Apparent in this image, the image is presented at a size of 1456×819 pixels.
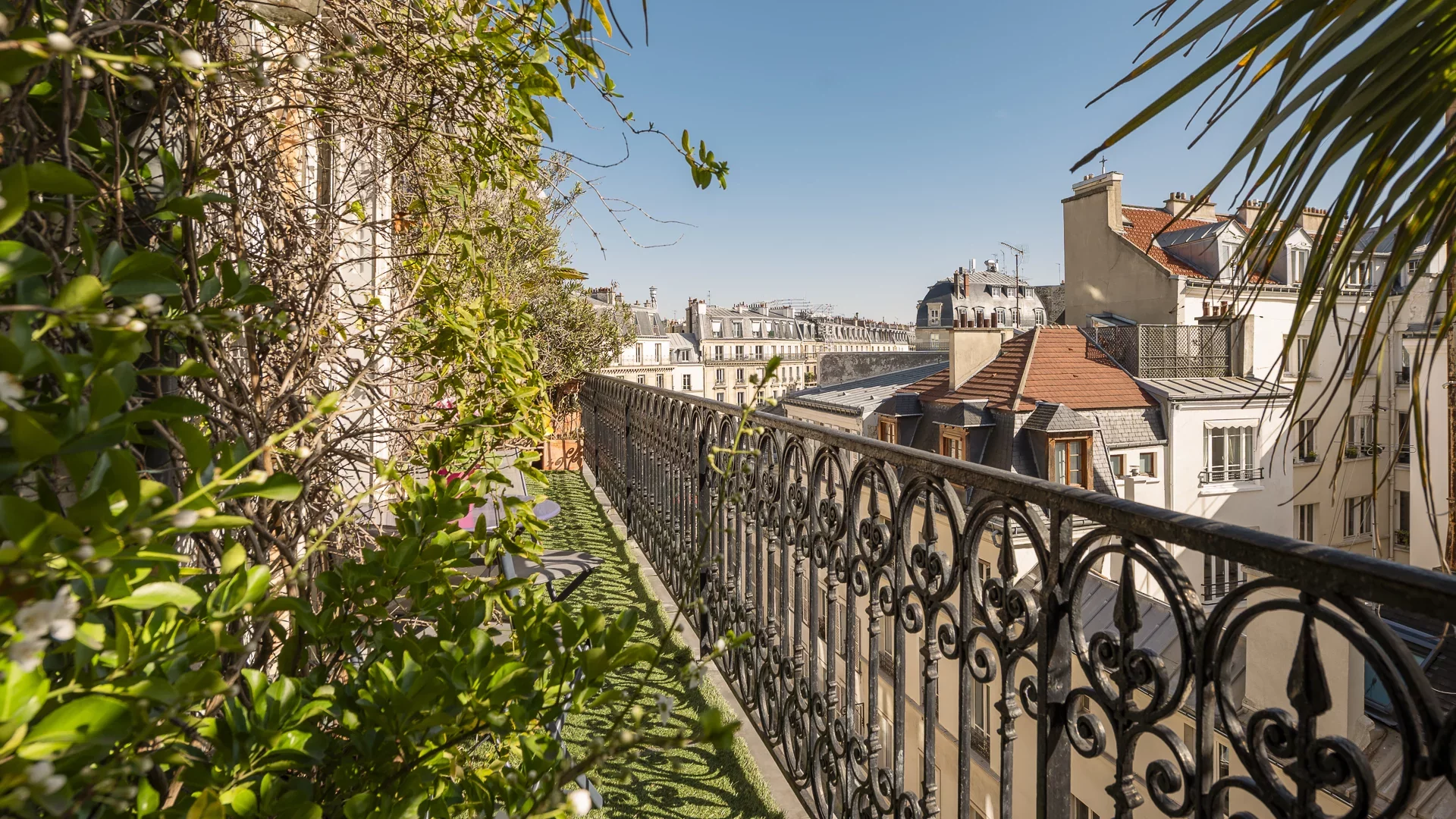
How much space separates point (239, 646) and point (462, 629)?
0.43 m

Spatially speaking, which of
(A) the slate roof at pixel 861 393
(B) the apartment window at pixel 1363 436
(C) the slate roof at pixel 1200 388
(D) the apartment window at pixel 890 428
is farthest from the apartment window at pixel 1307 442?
(C) the slate roof at pixel 1200 388

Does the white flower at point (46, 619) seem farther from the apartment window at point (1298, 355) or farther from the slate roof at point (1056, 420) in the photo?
the slate roof at point (1056, 420)

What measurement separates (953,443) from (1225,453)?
8700 millimetres

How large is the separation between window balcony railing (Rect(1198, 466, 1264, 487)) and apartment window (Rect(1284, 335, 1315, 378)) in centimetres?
272

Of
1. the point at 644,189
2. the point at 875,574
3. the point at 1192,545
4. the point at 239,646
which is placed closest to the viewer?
the point at 239,646

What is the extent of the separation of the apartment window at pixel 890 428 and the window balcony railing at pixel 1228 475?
28.3 ft

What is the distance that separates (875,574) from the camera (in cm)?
175

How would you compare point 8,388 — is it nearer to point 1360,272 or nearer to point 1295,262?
point 1360,272

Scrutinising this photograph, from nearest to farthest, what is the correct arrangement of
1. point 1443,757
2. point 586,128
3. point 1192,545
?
point 1443,757, point 1192,545, point 586,128

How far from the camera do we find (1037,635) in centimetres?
122

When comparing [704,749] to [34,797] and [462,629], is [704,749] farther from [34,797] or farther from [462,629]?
[34,797]

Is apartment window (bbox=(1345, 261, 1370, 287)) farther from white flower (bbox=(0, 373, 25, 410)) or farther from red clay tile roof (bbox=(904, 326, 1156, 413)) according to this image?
red clay tile roof (bbox=(904, 326, 1156, 413))

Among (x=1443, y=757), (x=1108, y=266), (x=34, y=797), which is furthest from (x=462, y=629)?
(x=1108, y=266)

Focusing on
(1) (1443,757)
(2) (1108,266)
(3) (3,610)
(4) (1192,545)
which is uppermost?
(2) (1108,266)
